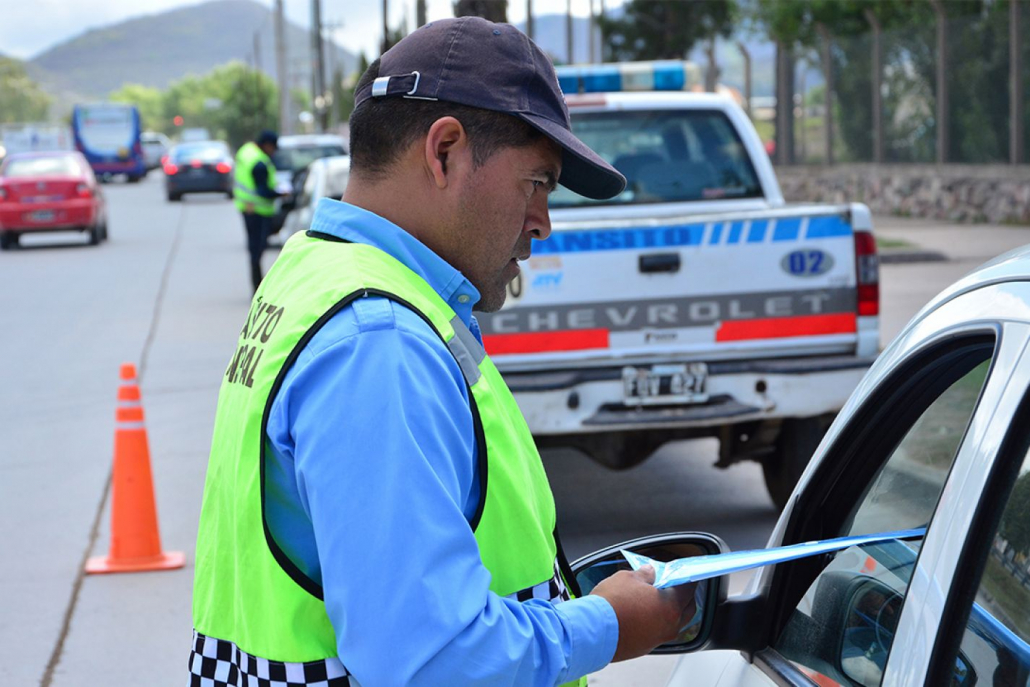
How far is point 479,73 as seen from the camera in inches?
63.3

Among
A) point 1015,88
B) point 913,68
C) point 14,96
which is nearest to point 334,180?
point 1015,88

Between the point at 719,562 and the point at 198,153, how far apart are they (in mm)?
38000

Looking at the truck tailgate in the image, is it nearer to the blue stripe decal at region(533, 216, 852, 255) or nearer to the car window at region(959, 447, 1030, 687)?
the blue stripe decal at region(533, 216, 852, 255)

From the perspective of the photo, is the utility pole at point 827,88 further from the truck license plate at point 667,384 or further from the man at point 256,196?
the truck license plate at point 667,384

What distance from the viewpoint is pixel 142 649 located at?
16.3 feet

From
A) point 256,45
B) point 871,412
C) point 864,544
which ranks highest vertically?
point 256,45

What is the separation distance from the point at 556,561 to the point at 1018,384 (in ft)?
2.07

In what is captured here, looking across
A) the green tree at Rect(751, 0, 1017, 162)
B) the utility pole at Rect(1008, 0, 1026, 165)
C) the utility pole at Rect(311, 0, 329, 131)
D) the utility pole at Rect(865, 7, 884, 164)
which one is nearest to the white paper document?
the utility pole at Rect(1008, 0, 1026, 165)

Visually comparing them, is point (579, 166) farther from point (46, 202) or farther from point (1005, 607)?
point (46, 202)

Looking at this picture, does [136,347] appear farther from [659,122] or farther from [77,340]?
[659,122]

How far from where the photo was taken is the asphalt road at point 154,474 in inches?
199

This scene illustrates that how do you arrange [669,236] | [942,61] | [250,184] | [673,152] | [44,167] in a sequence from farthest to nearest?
[44,167], [942,61], [250,184], [673,152], [669,236]

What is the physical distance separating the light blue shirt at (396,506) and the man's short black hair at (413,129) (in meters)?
0.26

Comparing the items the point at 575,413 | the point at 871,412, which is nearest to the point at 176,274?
the point at 575,413
